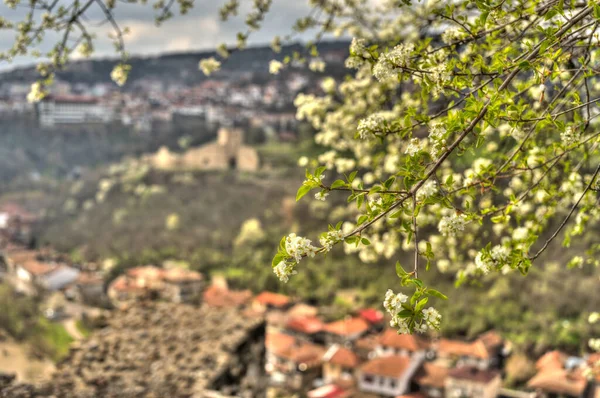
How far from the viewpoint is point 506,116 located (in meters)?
2.33

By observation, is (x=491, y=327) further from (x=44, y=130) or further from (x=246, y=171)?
(x=44, y=130)

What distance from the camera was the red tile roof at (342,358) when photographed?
66.8 ft

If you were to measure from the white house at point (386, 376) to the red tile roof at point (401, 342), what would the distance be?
8.82 feet

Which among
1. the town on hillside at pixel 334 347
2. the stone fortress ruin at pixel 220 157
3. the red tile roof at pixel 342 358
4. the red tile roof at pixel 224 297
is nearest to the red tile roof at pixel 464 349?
the town on hillside at pixel 334 347

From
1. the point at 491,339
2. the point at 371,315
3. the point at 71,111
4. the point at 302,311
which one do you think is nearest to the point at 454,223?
the point at 491,339

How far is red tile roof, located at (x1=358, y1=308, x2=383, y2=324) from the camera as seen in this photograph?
25.5 meters

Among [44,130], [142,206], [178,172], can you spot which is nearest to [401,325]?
[142,206]

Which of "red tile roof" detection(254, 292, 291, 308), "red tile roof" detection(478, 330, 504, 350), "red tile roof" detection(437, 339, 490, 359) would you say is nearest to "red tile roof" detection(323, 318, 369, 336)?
"red tile roof" detection(254, 292, 291, 308)

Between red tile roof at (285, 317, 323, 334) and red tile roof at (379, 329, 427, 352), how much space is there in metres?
2.89

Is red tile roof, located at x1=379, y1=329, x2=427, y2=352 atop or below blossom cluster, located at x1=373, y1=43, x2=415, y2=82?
atop

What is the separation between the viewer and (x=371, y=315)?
25.8 m

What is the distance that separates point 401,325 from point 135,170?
44139 millimetres

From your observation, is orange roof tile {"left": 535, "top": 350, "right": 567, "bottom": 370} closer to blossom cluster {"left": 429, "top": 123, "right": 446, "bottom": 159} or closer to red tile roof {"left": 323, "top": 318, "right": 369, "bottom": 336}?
red tile roof {"left": 323, "top": 318, "right": 369, "bottom": 336}

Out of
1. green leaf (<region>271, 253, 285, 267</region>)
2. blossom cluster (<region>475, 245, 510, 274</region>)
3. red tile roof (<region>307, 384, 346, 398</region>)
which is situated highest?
blossom cluster (<region>475, 245, 510, 274</region>)
